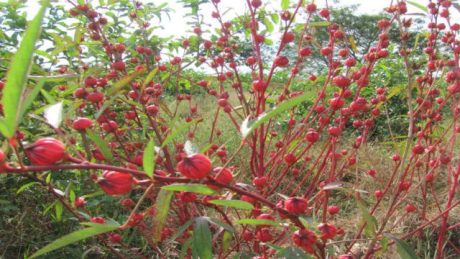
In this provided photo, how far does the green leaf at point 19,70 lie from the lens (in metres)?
0.33

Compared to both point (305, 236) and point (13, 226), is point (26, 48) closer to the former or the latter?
point (305, 236)

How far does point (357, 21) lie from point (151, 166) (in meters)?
18.9

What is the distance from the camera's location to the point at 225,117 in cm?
511

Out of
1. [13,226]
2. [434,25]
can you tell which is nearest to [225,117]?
[13,226]

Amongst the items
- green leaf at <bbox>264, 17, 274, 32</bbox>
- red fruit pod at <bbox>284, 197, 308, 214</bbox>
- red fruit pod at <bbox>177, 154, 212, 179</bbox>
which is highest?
red fruit pod at <bbox>177, 154, 212, 179</bbox>

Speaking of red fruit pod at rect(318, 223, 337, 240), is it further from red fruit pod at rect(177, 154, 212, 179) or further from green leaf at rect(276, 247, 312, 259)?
red fruit pod at rect(177, 154, 212, 179)

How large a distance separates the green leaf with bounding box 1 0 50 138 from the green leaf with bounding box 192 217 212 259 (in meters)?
0.39

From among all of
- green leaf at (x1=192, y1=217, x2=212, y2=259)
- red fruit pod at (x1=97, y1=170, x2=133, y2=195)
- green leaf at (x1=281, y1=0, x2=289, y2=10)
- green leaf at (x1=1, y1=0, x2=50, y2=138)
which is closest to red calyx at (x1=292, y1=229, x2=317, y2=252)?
green leaf at (x1=192, y1=217, x2=212, y2=259)

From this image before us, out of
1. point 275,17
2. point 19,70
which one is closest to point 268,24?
point 275,17

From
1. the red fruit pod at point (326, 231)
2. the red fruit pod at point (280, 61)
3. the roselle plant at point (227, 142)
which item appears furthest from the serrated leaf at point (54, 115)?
the red fruit pod at point (280, 61)

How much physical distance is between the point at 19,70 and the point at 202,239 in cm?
44

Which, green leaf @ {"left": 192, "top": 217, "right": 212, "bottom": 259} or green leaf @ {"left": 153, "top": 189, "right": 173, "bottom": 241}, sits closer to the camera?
green leaf @ {"left": 153, "top": 189, "right": 173, "bottom": 241}

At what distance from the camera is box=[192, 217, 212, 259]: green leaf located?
0.69 metres

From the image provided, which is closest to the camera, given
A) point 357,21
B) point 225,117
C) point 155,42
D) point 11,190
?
point 11,190
